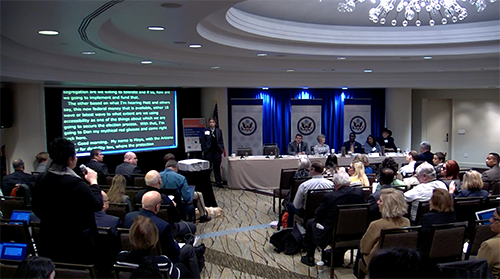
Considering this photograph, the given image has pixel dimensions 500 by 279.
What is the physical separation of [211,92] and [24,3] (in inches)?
377

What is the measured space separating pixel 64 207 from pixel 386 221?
279cm

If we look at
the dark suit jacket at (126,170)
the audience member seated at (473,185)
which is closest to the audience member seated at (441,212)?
the audience member seated at (473,185)

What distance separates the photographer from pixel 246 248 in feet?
22.4

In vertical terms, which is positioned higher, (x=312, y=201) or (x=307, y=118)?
(x=307, y=118)

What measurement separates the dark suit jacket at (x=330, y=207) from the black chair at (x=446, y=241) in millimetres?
1256

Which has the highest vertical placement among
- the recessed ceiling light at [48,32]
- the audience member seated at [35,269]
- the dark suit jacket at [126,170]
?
the recessed ceiling light at [48,32]

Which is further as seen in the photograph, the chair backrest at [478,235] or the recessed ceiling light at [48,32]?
the recessed ceiling light at [48,32]

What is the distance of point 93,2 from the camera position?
13.2ft

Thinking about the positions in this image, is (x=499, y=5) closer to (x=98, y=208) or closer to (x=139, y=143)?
(x=98, y=208)

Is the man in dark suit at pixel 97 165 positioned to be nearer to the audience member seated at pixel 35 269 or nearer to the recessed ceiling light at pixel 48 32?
the recessed ceiling light at pixel 48 32

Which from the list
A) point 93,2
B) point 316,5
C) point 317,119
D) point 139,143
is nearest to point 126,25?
point 93,2

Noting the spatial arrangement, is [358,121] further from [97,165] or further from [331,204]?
[331,204]

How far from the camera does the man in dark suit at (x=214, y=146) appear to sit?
12.1 meters

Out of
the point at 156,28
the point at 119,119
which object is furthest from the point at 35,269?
the point at 119,119
